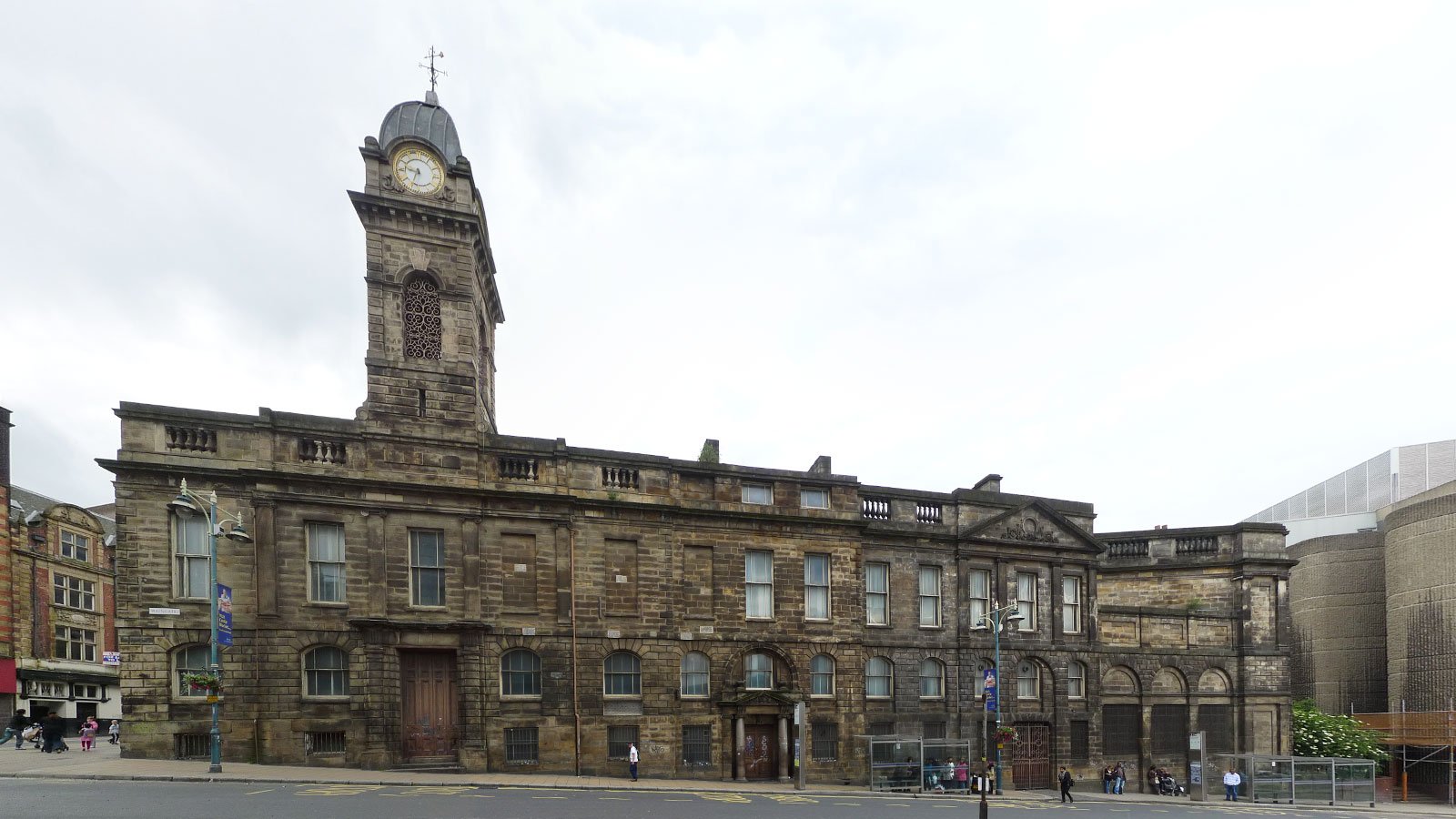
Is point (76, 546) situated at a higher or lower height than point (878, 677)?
higher

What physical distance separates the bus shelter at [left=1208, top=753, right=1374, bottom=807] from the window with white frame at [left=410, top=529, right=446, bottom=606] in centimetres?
3331

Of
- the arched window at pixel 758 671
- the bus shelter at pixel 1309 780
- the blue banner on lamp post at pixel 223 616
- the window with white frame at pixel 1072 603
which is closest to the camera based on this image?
the blue banner on lamp post at pixel 223 616

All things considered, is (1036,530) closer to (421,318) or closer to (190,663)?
(421,318)

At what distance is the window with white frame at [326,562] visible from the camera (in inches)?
933

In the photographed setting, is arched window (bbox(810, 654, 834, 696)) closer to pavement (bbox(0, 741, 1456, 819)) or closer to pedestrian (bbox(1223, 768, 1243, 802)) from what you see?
pavement (bbox(0, 741, 1456, 819))

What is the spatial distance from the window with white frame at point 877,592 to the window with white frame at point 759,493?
5281mm

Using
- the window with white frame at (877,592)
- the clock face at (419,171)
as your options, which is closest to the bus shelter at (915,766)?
the window with white frame at (877,592)

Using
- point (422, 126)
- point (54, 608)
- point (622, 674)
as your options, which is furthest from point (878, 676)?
point (54, 608)

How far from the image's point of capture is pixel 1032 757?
32.1 m

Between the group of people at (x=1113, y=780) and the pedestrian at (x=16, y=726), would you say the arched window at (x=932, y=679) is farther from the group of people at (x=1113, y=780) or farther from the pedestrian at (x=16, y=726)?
the pedestrian at (x=16, y=726)

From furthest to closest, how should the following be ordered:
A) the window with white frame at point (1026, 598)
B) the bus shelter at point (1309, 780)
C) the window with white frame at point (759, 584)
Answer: the window with white frame at point (1026, 598)
the bus shelter at point (1309, 780)
the window with white frame at point (759, 584)

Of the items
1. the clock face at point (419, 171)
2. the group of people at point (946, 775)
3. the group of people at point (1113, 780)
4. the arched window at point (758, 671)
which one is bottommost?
the group of people at point (1113, 780)

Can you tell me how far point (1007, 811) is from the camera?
23.8 m

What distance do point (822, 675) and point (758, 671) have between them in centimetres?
268
